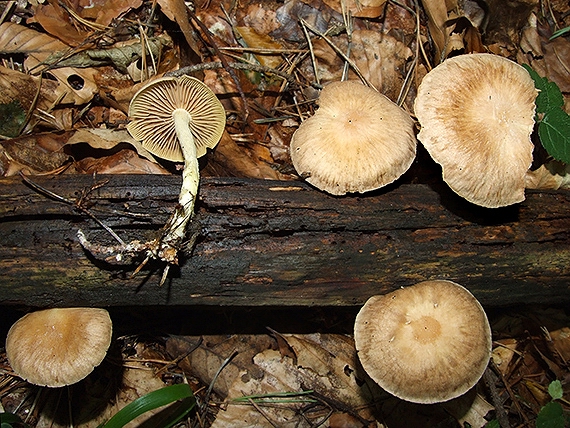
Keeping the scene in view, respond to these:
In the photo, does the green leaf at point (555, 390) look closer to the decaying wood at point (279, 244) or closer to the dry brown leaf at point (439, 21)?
the decaying wood at point (279, 244)

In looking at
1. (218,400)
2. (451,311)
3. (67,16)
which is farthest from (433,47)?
(218,400)

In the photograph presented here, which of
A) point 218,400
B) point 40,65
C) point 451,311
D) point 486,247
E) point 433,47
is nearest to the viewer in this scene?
point 451,311

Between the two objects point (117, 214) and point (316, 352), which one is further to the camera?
point (316, 352)

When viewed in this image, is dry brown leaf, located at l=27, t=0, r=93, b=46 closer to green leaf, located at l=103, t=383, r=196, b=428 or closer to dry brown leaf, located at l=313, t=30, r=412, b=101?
dry brown leaf, located at l=313, t=30, r=412, b=101

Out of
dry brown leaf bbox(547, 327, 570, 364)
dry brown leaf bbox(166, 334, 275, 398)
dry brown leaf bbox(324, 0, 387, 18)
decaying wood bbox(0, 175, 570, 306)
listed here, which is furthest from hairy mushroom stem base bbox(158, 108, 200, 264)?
dry brown leaf bbox(547, 327, 570, 364)

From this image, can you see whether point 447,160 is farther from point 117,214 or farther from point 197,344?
point 197,344
